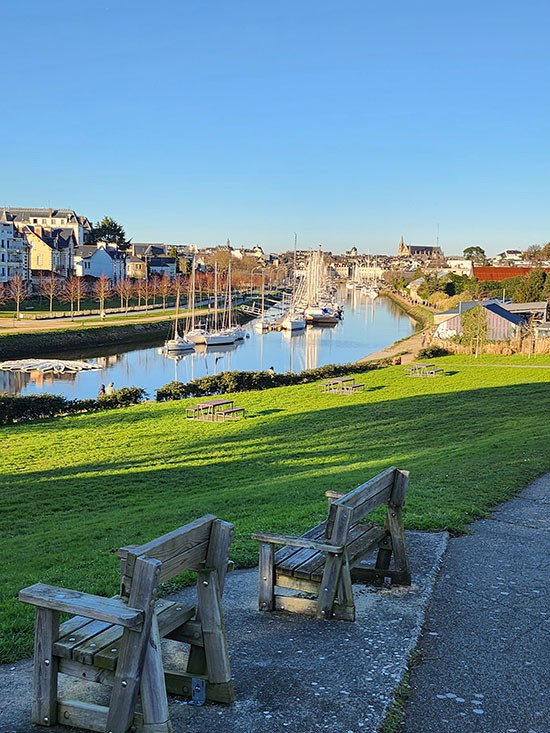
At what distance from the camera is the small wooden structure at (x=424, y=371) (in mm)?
39062

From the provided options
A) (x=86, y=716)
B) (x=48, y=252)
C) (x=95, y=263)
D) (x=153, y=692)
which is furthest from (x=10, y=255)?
(x=153, y=692)

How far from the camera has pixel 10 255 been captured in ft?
325

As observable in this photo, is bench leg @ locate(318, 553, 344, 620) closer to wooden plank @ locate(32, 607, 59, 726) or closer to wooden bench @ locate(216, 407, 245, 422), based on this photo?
wooden plank @ locate(32, 607, 59, 726)

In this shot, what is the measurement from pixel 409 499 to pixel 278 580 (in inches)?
193

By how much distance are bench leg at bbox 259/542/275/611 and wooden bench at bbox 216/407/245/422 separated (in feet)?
67.8

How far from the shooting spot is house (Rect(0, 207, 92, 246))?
142500mm

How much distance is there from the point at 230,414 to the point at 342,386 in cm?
824

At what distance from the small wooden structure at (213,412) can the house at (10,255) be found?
74084 mm

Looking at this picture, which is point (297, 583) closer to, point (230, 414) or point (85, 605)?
point (85, 605)

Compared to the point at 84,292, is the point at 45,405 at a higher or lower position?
lower

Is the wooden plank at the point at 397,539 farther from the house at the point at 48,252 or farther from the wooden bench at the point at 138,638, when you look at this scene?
the house at the point at 48,252

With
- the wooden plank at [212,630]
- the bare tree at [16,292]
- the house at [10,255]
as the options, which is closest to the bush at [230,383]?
the wooden plank at [212,630]

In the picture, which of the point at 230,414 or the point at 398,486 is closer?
the point at 398,486

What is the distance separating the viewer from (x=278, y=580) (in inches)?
Answer: 258
